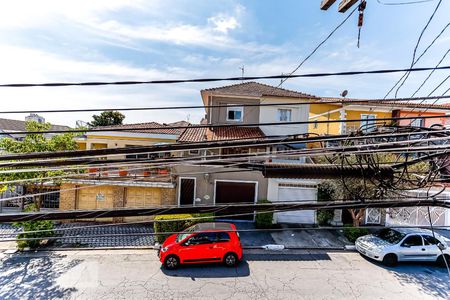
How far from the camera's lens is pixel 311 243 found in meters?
12.0

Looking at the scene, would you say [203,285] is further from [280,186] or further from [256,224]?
[280,186]

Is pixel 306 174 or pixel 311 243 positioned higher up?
pixel 306 174

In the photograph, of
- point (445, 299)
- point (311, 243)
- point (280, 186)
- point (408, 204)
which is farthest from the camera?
point (280, 186)

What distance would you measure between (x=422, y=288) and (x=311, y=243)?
14.1 feet

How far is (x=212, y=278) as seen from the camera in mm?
8852

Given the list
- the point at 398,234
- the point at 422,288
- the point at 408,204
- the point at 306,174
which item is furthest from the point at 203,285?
the point at 398,234

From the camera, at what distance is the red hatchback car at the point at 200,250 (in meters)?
9.42

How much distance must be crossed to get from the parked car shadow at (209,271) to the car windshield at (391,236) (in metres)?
6.22

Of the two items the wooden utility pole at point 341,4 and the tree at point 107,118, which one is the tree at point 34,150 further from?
the tree at point 107,118

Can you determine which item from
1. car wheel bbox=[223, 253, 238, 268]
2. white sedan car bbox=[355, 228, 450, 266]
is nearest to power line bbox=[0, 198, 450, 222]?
car wheel bbox=[223, 253, 238, 268]

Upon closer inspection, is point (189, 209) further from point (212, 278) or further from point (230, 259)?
point (230, 259)

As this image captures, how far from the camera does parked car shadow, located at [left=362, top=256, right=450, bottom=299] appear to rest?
8633 millimetres

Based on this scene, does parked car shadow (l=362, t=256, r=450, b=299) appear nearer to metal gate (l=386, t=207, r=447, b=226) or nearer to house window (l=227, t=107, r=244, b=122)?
metal gate (l=386, t=207, r=447, b=226)

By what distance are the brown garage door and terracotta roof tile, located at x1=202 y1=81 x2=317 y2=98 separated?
561 cm
